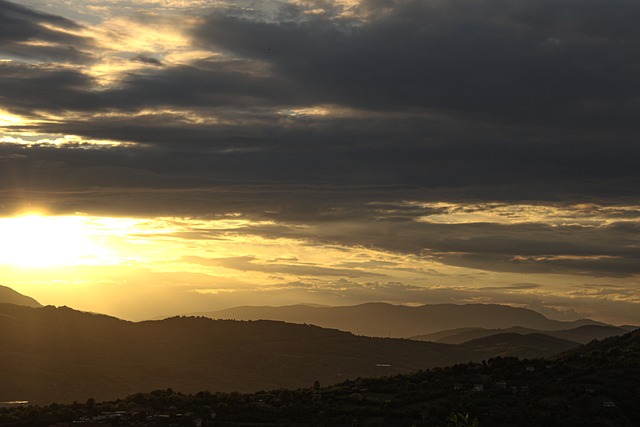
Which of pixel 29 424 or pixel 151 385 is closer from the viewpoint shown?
pixel 29 424

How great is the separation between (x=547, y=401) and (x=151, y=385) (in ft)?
373

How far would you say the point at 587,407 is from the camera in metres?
77.2

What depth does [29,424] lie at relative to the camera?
74500mm

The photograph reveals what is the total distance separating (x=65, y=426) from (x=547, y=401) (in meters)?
40.4

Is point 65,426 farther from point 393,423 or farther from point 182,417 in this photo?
point 393,423

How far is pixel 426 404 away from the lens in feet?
272

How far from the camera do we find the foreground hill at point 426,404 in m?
75.0

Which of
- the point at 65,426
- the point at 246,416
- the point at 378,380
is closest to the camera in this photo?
the point at 65,426

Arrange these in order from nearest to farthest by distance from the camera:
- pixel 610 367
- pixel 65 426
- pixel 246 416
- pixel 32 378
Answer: pixel 65 426
pixel 246 416
pixel 610 367
pixel 32 378

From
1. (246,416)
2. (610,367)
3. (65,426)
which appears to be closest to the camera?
(65,426)

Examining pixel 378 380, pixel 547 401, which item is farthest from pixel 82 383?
pixel 547 401

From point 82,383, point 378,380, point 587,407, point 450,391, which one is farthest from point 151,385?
point 587,407

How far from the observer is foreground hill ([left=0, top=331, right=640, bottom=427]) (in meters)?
75.0

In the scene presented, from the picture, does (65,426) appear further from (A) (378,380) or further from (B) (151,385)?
(B) (151,385)
